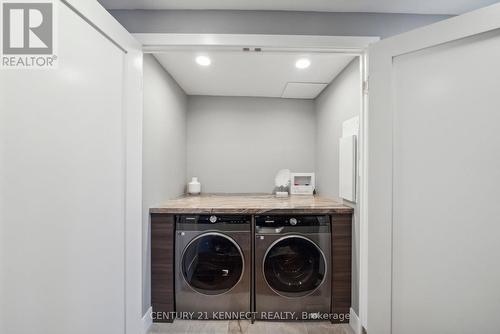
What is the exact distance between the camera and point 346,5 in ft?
5.22

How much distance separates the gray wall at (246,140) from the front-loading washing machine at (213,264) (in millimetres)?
1248

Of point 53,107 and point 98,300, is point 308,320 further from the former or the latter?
point 53,107

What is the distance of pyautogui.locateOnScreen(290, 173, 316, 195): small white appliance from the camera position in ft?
9.83

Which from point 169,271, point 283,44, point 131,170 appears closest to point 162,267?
point 169,271

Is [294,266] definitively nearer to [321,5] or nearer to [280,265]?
[280,265]

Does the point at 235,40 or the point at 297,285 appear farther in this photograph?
the point at 297,285

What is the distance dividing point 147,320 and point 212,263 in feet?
2.09

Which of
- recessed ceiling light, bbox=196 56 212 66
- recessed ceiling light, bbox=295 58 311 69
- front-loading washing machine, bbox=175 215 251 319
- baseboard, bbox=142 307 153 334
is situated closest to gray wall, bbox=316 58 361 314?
recessed ceiling light, bbox=295 58 311 69

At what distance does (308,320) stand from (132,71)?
230 centimetres

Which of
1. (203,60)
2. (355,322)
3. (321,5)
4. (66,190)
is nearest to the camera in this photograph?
(66,190)

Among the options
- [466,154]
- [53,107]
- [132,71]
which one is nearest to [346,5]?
[466,154]

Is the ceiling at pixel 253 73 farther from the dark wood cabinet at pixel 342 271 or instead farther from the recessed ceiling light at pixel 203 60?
the dark wood cabinet at pixel 342 271

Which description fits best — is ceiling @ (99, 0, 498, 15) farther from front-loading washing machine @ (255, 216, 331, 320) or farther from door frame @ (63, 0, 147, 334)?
front-loading washing machine @ (255, 216, 331, 320)

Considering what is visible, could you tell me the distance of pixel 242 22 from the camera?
5.38 ft
